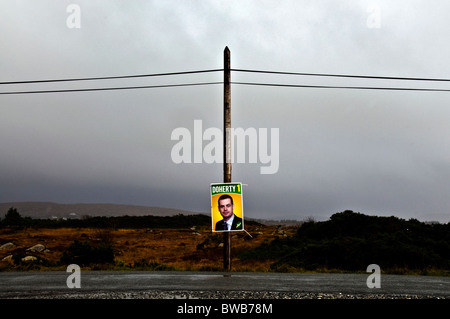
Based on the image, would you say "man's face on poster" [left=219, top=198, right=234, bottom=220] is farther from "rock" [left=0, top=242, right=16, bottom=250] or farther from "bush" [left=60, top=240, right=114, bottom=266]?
"rock" [left=0, top=242, right=16, bottom=250]

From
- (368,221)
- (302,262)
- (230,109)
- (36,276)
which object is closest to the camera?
(36,276)

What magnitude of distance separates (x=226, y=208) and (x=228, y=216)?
285mm

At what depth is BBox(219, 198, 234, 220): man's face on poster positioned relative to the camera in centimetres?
1395

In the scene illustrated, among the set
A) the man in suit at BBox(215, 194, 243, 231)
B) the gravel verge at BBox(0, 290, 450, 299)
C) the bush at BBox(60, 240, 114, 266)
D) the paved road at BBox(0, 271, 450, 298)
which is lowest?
the bush at BBox(60, 240, 114, 266)

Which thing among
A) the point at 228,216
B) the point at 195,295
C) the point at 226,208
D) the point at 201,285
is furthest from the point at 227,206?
the point at 195,295

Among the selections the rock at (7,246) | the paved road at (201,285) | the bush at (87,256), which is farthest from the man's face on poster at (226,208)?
the rock at (7,246)

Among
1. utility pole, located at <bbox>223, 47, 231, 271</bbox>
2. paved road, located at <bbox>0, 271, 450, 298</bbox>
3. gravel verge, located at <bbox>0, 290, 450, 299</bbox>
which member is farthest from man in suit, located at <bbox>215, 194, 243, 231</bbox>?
gravel verge, located at <bbox>0, 290, 450, 299</bbox>

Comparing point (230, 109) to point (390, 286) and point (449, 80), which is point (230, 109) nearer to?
point (390, 286)

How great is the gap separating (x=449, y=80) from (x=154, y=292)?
16887 mm

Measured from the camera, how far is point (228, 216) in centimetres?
1395

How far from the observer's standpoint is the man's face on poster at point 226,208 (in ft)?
45.8
